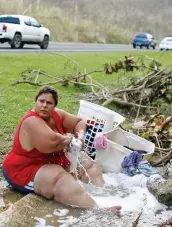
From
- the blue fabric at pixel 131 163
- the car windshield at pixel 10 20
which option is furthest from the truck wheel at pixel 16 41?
the blue fabric at pixel 131 163

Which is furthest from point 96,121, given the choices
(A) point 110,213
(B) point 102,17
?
(B) point 102,17

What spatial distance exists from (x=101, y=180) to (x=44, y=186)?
903 millimetres

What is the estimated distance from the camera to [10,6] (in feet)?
144

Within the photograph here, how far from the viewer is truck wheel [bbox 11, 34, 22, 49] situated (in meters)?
23.1

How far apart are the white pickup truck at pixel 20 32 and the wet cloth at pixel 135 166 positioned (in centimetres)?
1786

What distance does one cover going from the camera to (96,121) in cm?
634

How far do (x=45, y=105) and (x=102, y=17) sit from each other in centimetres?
6383

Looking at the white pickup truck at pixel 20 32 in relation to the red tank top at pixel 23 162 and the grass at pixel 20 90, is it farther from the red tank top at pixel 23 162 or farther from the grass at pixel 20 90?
the red tank top at pixel 23 162

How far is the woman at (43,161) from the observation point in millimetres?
4863

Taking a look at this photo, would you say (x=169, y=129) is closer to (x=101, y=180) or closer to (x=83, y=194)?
(x=101, y=180)

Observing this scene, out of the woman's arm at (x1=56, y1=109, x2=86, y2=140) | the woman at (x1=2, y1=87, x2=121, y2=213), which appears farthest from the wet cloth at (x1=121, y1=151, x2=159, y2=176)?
the woman at (x1=2, y1=87, x2=121, y2=213)

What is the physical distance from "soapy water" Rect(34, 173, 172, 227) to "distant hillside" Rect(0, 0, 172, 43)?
1475 inches

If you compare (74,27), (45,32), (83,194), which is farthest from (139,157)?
(74,27)

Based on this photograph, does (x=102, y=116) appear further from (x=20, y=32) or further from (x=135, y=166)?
(x=20, y=32)
